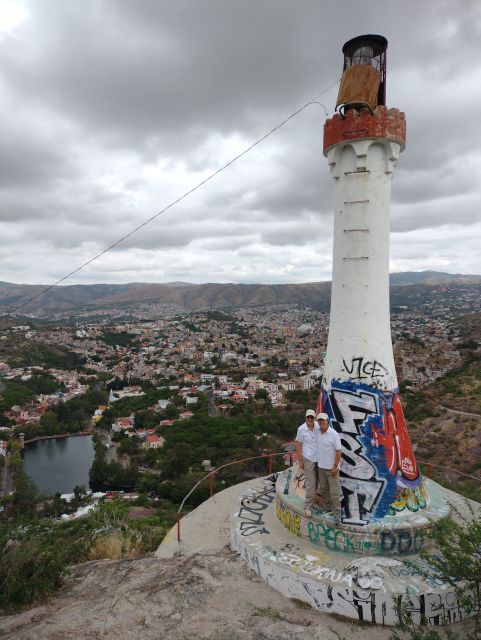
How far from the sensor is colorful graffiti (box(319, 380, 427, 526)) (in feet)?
18.4

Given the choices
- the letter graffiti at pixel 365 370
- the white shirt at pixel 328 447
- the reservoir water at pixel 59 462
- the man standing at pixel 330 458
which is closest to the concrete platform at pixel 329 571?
the man standing at pixel 330 458

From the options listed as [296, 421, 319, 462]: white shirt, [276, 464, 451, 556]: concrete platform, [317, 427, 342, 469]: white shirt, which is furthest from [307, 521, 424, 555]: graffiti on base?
[296, 421, 319, 462]: white shirt

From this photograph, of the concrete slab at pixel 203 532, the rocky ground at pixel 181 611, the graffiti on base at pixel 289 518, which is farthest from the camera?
the concrete slab at pixel 203 532

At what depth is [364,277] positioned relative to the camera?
20.0 ft

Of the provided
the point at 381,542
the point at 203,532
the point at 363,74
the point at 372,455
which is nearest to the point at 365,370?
the point at 372,455

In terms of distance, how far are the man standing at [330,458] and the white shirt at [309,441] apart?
8 centimetres

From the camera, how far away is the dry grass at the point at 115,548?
6781 mm

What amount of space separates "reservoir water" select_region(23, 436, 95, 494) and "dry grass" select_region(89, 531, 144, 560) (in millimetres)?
31062

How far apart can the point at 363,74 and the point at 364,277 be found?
274 cm

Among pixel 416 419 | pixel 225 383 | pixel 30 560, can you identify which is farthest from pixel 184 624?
pixel 225 383

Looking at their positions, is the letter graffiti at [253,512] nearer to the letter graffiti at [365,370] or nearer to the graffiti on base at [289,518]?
the graffiti on base at [289,518]

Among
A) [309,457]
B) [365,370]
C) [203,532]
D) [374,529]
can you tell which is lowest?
[203,532]

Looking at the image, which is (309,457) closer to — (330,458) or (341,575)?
(330,458)

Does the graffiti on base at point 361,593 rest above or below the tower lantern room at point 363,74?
below
